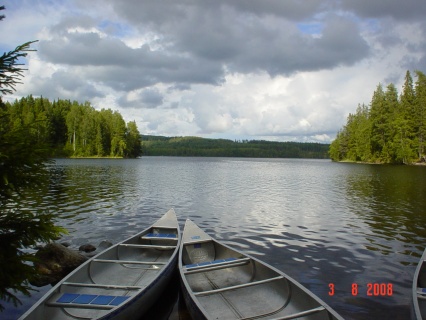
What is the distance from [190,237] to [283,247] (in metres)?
5.51

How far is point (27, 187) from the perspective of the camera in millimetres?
5734

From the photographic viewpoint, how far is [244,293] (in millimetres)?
9641

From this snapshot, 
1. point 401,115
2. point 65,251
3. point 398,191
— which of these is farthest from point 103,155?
point 65,251

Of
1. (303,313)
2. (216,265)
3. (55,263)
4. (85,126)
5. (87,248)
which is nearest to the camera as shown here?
(303,313)

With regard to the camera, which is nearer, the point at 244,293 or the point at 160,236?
the point at 244,293

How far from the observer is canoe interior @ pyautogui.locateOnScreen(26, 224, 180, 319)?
8.05 metres

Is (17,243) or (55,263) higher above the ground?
(17,243)

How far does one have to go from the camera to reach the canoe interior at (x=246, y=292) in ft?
27.2

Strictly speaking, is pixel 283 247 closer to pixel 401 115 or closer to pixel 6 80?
pixel 6 80

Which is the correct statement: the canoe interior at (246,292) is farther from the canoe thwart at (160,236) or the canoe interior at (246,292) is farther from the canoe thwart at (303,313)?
the canoe thwart at (160,236)

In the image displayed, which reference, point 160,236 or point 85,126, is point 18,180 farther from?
point 85,126
